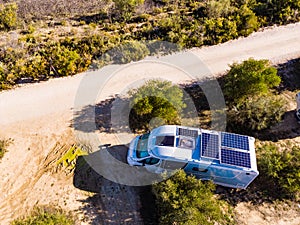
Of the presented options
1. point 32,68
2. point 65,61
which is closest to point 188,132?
point 65,61

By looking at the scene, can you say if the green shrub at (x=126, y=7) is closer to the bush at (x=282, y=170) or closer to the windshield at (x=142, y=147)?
the windshield at (x=142, y=147)

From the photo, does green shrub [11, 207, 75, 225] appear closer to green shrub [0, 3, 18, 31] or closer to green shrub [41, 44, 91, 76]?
green shrub [41, 44, 91, 76]

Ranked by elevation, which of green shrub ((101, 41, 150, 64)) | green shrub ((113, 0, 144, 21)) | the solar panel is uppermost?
green shrub ((113, 0, 144, 21))

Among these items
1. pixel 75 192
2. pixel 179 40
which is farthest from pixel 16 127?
pixel 179 40

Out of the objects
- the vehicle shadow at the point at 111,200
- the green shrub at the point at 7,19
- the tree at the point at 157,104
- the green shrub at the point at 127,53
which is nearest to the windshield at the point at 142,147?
the vehicle shadow at the point at 111,200

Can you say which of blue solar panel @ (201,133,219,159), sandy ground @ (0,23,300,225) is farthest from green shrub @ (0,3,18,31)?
blue solar panel @ (201,133,219,159)

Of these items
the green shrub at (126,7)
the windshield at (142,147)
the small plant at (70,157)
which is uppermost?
the green shrub at (126,7)

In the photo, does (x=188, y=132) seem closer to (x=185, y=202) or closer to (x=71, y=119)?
(x=185, y=202)
